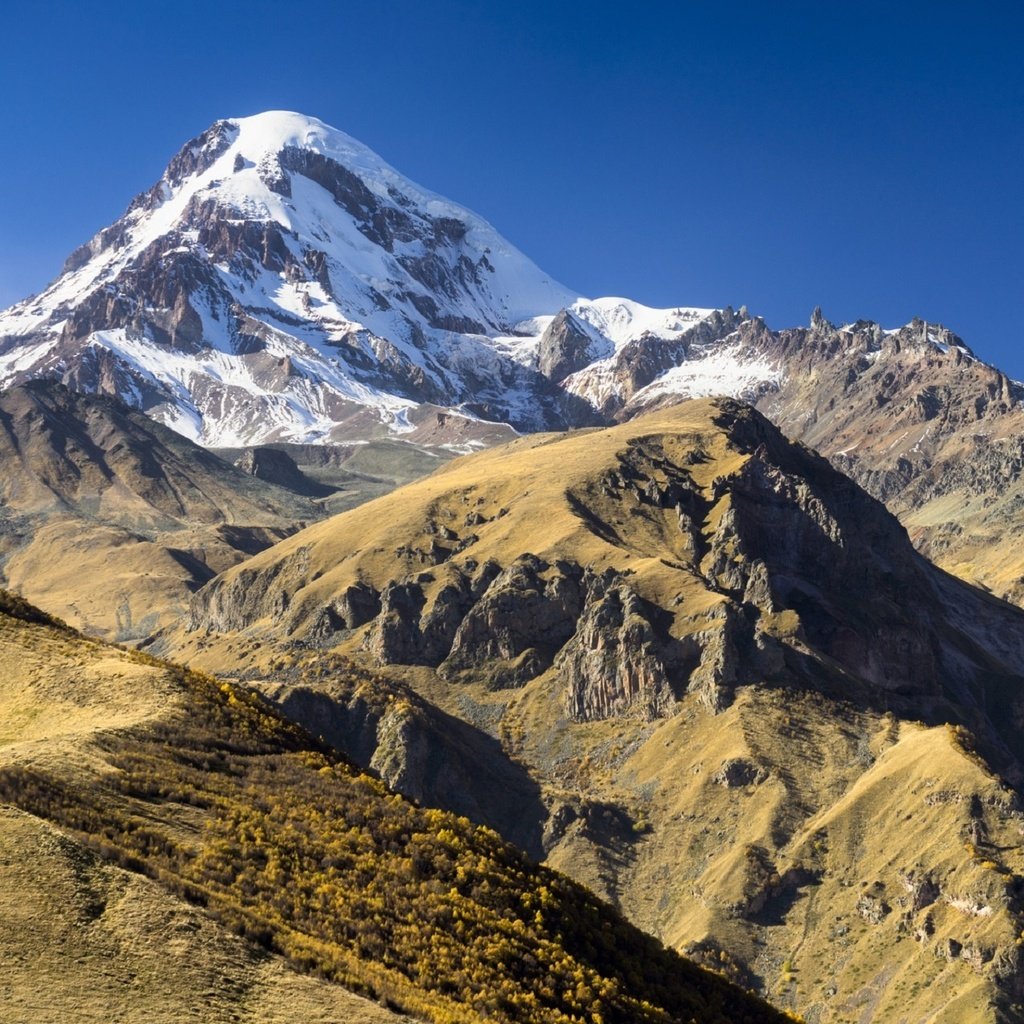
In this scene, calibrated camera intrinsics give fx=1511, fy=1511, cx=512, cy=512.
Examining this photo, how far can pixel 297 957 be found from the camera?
5159 cm

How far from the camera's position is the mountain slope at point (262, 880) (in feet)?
163

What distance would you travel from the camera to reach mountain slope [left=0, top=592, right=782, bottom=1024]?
1959 inches

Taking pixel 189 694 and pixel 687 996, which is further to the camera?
pixel 189 694

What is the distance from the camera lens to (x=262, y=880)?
59312mm

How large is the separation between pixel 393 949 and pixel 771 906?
14734 cm

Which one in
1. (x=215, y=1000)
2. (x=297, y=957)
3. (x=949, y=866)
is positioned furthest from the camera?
(x=949, y=866)

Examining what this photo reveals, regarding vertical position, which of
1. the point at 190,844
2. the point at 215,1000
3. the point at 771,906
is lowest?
the point at 215,1000

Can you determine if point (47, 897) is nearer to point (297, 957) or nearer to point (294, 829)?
point (297, 957)

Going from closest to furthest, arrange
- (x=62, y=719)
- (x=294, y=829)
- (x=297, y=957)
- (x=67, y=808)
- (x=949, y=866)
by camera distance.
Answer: (x=297, y=957)
(x=67, y=808)
(x=294, y=829)
(x=62, y=719)
(x=949, y=866)

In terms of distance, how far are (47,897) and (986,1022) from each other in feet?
441

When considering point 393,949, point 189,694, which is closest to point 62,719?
point 189,694

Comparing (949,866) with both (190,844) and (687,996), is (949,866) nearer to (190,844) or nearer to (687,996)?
(687,996)

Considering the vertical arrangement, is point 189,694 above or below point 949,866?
below

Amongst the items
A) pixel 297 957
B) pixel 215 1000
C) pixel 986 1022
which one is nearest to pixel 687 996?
pixel 297 957
